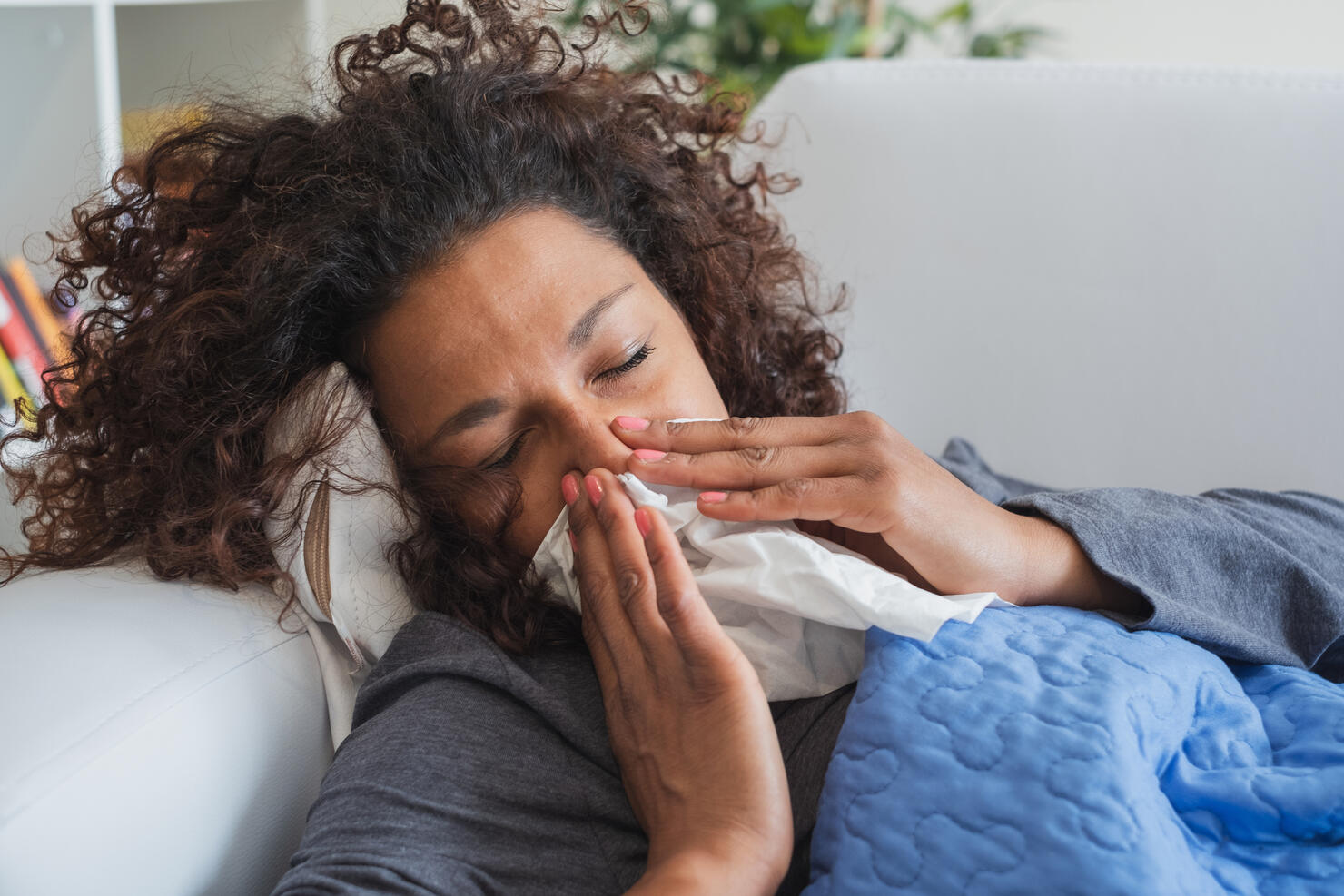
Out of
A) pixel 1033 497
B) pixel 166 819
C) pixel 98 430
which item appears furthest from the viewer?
pixel 98 430

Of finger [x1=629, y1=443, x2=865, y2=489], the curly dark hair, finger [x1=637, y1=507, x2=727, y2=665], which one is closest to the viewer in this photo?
finger [x1=637, y1=507, x2=727, y2=665]

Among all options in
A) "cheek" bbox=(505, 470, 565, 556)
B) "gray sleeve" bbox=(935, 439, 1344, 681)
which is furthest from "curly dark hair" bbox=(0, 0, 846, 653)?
"gray sleeve" bbox=(935, 439, 1344, 681)

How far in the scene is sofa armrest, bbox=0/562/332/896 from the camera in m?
0.67

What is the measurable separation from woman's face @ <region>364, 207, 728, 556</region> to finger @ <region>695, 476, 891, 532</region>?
0.36ft

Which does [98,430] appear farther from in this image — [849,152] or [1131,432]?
[1131,432]

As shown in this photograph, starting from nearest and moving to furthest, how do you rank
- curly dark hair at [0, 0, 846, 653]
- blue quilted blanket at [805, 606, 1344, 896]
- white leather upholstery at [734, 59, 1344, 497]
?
blue quilted blanket at [805, 606, 1344, 896] < curly dark hair at [0, 0, 846, 653] < white leather upholstery at [734, 59, 1344, 497]

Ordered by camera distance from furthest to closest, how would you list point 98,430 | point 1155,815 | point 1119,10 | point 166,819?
1. point 1119,10
2. point 98,430
3. point 166,819
4. point 1155,815

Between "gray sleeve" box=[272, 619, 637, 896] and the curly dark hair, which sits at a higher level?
the curly dark hair

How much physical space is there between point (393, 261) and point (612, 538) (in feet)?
1.10

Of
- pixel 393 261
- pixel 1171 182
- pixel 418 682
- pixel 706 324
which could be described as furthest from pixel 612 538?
pixel 1171 182

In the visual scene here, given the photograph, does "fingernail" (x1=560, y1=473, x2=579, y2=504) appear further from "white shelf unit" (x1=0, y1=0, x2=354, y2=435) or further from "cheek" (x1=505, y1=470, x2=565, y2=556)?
"white shelf unit" (x1=0, y1=0, x2=354, y2=435)

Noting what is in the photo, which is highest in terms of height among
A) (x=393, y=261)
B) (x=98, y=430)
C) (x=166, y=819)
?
(x=393, y=261)

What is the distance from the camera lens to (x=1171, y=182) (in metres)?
1.17

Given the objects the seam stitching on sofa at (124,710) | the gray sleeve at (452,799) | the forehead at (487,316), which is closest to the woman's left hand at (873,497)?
the forehead at (487,316)
